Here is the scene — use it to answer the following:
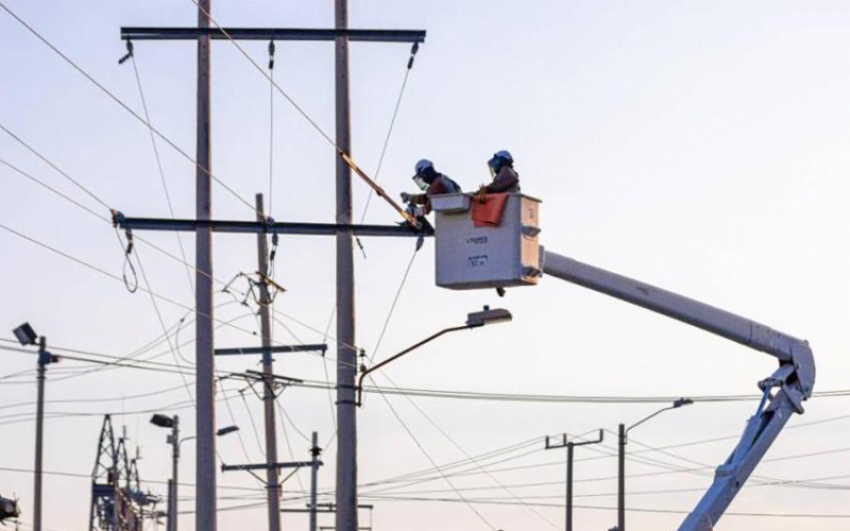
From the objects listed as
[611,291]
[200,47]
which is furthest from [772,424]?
[200,47]

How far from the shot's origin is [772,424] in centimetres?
3275

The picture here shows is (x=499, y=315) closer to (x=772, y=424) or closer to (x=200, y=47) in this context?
(x=772, y=424)

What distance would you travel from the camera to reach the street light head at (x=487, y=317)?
105 feet

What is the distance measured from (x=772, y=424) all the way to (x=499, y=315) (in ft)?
13.6

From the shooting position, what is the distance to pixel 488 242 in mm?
27844

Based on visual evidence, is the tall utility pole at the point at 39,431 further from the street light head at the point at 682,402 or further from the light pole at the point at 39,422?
the street light head at the point at 682,402

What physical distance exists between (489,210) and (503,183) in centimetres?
36

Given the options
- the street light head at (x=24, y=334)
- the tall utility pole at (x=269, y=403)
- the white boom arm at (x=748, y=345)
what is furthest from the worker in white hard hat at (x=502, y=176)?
the tall utility pole at (x=269, y=403)

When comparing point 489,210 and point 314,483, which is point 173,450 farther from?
point 489,210

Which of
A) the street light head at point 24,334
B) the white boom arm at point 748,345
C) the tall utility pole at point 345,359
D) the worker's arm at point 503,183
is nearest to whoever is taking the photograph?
the worker's arm at point 503,183

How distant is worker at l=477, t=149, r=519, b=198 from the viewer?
2789 centimetres

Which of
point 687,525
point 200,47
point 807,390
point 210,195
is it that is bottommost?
point 687,525

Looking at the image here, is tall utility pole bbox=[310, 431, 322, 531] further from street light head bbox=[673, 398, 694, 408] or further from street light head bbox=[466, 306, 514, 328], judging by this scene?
street light head bbox=[466, 306, 514, 328]

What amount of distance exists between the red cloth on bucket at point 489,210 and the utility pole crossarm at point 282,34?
14.2 meters
